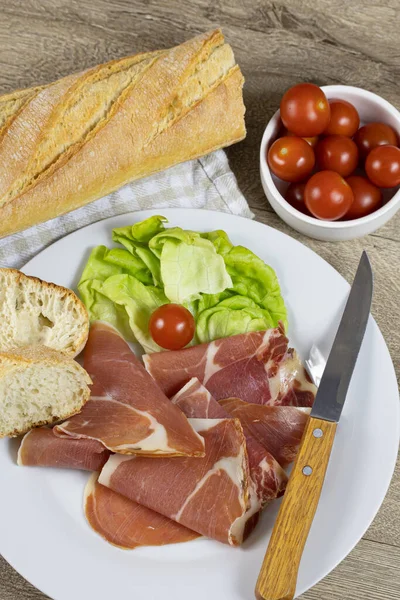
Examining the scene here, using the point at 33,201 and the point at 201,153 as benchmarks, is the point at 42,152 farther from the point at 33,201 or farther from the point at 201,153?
the point at 201,153

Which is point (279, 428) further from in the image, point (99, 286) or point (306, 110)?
point (306, 110)

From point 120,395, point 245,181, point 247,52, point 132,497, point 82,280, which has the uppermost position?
point 247,52

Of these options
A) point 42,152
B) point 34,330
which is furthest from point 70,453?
point 42,152

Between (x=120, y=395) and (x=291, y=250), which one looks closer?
(x=120, y=395)

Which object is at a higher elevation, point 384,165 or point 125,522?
point 384,165

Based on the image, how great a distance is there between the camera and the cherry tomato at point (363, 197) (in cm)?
254

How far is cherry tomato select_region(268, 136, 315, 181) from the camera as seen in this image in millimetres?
2496

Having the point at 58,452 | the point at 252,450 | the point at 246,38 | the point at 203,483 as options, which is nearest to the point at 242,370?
the point at 252,450

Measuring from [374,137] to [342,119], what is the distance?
122 millimetres

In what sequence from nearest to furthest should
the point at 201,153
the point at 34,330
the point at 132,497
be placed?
1. the point at 132,497
2. the point at 34,330
3. the point at 201,153

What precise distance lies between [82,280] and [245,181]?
2.27 ft

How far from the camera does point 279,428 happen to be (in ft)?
7.57

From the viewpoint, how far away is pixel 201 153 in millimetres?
2629

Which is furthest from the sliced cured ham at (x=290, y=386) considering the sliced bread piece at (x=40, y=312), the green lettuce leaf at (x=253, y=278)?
the sliced bread piece at (x=40, y=312)
